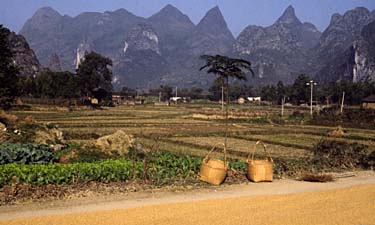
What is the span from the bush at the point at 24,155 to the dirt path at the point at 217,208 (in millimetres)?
2782

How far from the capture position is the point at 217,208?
7.98m

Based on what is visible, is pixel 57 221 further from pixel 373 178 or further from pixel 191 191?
pixel 373 178

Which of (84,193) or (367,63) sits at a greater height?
(367,63)

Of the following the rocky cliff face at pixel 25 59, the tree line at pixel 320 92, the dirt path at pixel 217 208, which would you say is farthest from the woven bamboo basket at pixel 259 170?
the rocky cliff face at pixel 25 59

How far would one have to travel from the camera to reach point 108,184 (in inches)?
370

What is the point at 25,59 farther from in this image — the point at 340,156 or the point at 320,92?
the point at 340,156

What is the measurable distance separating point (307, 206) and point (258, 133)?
22648mm

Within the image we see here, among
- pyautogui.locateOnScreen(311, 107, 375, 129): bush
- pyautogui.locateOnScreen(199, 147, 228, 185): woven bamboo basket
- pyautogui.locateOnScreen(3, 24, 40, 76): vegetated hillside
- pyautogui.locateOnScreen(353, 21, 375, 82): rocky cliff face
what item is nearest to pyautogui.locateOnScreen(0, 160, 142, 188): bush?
pyautogui.locateOnScreen(199, 147, 228, 185): woven bamboo basket

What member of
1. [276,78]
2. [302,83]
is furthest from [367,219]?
[276,78]

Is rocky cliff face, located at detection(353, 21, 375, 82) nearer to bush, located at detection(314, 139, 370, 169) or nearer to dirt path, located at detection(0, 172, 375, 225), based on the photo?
bush, located at detection(314, 139, 370, 169)

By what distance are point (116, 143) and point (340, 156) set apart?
6740 mm

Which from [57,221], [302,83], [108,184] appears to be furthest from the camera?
[302,83]

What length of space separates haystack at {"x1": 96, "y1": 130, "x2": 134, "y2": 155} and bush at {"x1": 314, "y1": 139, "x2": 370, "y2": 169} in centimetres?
573

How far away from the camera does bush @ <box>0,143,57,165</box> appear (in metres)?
10.4
